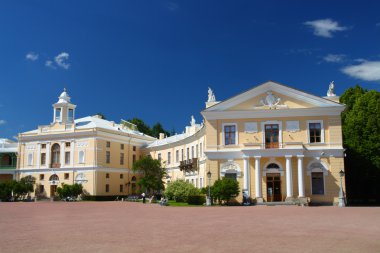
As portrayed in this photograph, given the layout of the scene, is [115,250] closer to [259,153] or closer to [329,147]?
[259,153]

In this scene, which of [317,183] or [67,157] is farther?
[67,157]

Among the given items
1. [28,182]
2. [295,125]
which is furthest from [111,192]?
[295,125]

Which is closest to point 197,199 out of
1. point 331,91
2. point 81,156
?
point 331,91

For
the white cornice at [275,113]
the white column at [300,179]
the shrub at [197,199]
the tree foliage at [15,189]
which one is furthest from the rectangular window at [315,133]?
the tree foliage at [15,189]

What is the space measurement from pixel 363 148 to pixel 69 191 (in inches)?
1379

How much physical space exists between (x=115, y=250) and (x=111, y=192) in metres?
46.3

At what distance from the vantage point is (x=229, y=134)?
124 feet

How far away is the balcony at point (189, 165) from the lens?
46.3 m

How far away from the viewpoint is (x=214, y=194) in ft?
112

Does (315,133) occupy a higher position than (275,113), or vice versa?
(275,113)

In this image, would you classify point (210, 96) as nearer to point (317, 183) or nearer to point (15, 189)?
point (317, 183)

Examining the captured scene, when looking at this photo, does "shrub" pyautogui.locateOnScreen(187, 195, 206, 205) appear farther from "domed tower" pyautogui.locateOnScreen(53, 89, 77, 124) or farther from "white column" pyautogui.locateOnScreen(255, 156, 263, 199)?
"domed tower" pyautogui.locateOnScreen(53, 89, 77, 124)

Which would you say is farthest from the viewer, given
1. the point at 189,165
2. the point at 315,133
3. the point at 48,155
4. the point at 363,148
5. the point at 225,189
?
the point at 48,155

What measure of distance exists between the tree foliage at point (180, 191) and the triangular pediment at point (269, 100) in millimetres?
7905
